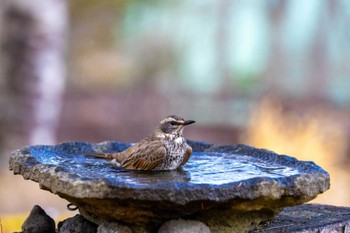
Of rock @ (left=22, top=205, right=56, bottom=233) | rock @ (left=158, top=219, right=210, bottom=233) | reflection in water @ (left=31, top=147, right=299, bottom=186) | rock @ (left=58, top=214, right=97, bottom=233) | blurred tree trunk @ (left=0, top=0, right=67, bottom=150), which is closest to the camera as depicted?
rock @ (left=158, top=219, right=210, bottom=233)

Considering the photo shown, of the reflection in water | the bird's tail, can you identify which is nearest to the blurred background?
the bird's tail

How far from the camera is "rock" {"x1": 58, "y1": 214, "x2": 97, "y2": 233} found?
5043 mm

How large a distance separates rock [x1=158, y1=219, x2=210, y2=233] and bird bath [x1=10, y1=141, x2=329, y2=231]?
43mm

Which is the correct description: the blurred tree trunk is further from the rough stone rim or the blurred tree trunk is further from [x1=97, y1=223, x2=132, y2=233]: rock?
[x1=97, y1=223, x2=132, y2=233]: rock

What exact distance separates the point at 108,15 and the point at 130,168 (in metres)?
15.3

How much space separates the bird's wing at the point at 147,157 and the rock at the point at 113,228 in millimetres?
527

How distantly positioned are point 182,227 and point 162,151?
0.66m

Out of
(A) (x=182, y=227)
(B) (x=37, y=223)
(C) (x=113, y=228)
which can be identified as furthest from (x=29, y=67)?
(A) (x=182, y=227)

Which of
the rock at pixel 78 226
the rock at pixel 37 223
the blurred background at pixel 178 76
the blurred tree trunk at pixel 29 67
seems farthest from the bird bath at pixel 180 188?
the blurred tree trunk at pixel 29 67

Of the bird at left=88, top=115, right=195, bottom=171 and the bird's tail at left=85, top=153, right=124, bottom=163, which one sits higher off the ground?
the bird at left=88, top=115, right=195, bottom=171

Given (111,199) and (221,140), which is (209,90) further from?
(111,199)

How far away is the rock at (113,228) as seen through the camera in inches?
182

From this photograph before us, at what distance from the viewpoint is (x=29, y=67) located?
1125 centimetres

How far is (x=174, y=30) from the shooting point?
20344 mm
